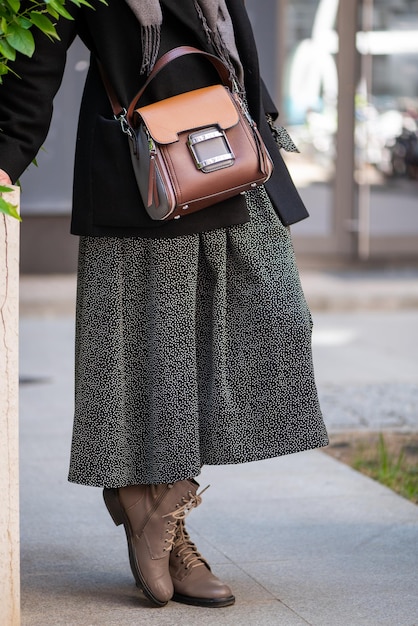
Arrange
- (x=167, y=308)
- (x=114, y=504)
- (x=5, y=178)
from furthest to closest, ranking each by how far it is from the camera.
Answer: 1. (x=114, y=504)
2. (x=167, y=308)
3. (x=5, y=178)

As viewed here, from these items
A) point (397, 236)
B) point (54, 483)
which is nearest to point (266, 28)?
point (397, 236)

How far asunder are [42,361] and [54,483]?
2.34m

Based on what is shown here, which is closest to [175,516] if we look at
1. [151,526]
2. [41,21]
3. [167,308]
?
[151,526]

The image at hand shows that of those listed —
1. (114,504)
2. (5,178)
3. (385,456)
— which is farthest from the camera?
(385,456)

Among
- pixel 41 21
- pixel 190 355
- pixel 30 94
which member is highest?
pixel 41 21

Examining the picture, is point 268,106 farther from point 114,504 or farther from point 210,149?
point 114,504

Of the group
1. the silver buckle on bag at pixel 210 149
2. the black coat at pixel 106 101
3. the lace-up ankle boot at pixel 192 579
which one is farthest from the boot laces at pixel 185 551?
the silver buckle on bag at pixel 210 149

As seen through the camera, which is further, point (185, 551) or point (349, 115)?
point (349, 115)

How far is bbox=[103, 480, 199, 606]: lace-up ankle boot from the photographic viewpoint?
277cm

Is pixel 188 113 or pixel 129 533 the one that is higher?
pixel 188 113

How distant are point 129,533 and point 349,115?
8305 millimetres

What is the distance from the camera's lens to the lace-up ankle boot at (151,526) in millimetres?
2770

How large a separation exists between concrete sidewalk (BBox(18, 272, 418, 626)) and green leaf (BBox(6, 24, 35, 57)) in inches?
51.1

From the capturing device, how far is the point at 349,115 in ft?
34.9
